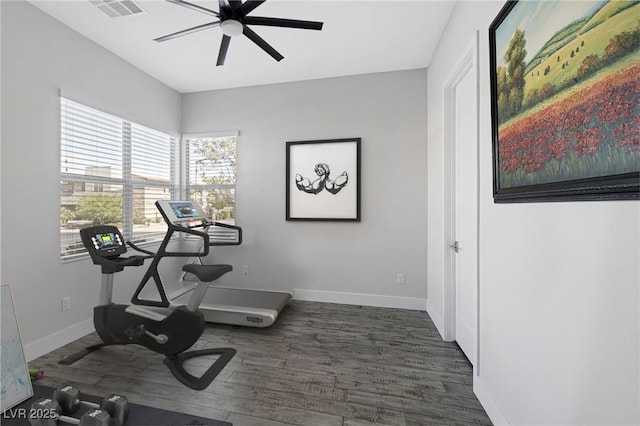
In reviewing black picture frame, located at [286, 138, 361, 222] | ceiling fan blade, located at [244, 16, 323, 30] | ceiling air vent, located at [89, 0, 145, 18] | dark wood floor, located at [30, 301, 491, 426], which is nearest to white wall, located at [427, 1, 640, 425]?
dark wood floor, located at [30, 301, 491, 426]

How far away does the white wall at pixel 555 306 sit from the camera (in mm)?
752

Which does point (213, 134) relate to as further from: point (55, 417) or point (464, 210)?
point (464, 210)

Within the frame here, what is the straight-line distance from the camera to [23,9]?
2080mm

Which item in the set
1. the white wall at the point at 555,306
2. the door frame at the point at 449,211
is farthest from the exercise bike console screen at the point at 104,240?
the door frame at the point at 449,211

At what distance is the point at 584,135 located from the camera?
34.4 inches

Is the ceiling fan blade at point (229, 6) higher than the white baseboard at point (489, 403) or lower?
higher

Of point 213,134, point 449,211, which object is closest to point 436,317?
point 449,211

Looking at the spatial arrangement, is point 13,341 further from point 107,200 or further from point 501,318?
point 501,318

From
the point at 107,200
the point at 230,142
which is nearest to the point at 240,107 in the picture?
the point at 230,142

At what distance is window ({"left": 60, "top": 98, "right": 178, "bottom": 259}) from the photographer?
8.07 ft

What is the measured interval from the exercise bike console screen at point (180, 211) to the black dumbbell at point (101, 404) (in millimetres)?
1361

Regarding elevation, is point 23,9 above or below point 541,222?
above

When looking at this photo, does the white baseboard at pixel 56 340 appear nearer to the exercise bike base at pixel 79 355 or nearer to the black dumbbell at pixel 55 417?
the exercise bike base at pixel 79 355

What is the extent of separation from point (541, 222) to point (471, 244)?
1012 millimetres
